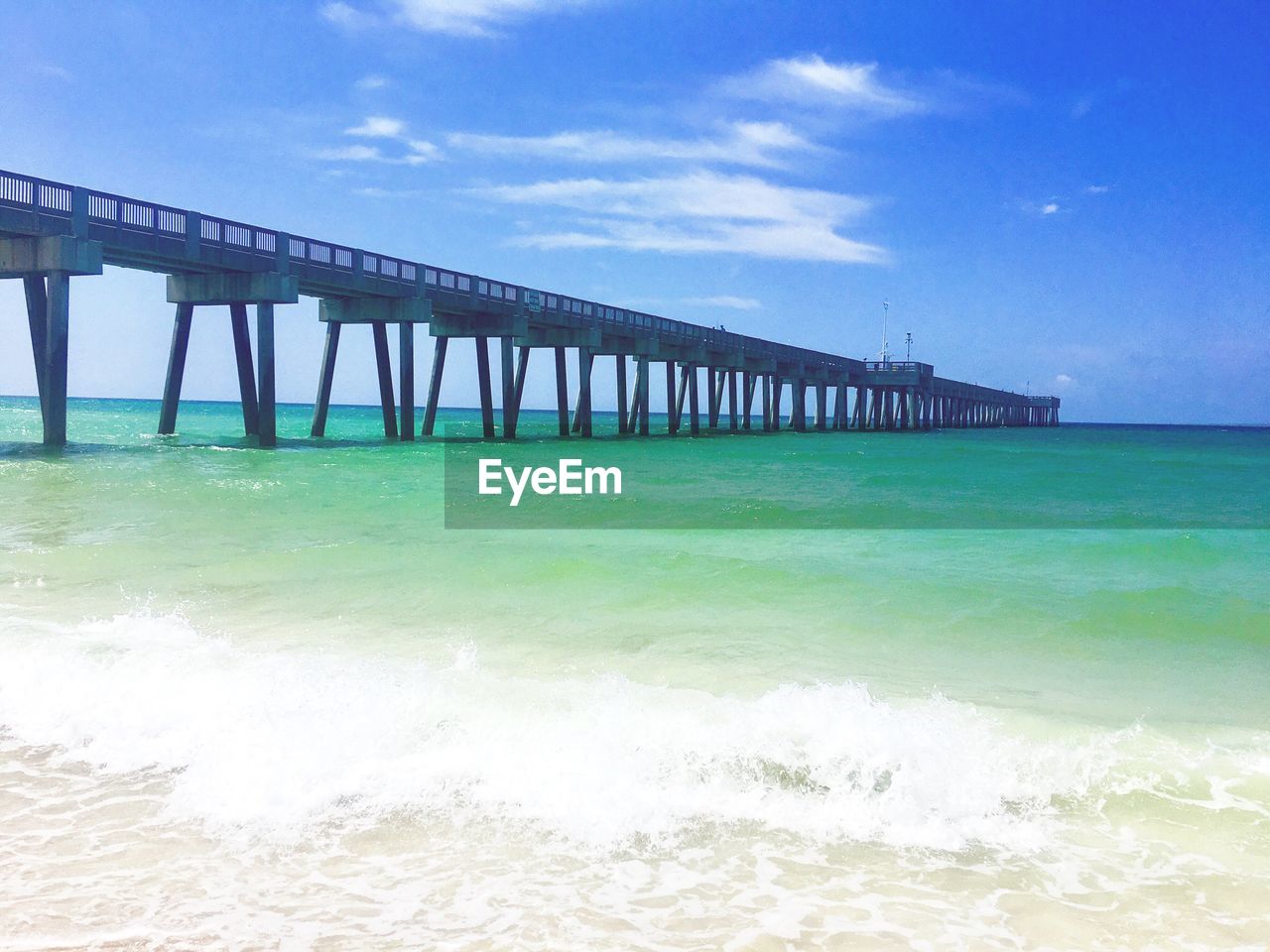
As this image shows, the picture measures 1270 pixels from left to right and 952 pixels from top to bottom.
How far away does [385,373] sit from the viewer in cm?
4050

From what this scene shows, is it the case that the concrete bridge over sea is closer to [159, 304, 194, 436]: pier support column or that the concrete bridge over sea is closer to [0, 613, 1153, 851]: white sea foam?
[159, 304, 194, 436]: pier support column

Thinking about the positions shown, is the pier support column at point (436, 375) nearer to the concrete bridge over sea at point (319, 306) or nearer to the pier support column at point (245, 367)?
the concrete bridge over sea at point (319, 306)

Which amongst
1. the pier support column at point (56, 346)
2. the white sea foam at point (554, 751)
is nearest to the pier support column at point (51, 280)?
the pier support column at point (56, 346)

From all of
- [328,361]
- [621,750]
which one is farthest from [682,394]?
[621,750]

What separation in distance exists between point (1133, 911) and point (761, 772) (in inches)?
71.1

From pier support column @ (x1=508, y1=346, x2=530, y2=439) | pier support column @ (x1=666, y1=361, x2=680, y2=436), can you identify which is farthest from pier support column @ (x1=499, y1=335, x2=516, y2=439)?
pier support column @ (x1=666, y1=361, x2=680, y2=436)

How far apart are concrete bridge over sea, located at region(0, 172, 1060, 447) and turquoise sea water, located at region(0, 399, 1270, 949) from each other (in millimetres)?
15472

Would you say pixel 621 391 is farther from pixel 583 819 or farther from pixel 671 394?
pixel 583 819

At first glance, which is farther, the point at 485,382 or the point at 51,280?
the point at 485,382

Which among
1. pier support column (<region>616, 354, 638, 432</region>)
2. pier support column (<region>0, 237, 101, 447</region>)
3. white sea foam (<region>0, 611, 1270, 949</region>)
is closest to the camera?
white sea foam (<region>0, 611, 1270, 949</region>)

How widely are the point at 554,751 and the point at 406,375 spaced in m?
35.1

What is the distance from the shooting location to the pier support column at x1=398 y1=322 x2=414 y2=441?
124ft

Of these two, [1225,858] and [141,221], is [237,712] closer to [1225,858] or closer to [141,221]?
[1225,858]

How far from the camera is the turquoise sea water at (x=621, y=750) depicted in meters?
3.63
